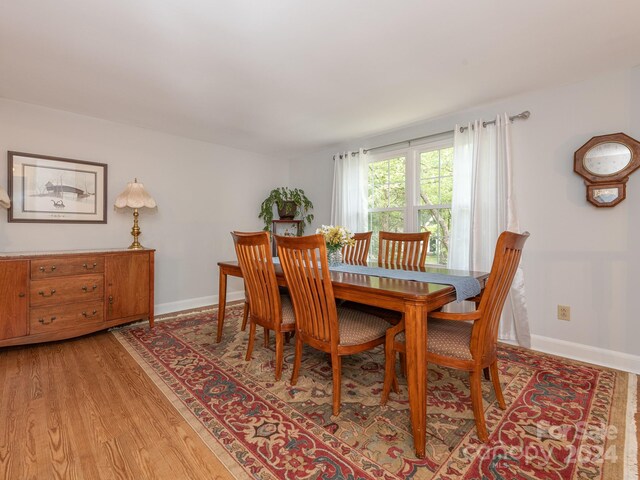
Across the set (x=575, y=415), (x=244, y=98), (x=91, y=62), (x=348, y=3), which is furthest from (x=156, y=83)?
(x=575, y=415)

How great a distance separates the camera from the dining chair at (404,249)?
2.61 m

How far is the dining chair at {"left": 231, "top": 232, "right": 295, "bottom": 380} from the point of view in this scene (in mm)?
2041

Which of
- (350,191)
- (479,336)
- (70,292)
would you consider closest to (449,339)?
(479,336)

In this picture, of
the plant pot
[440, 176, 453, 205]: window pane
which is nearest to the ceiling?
[440, 176, 453, 205]: window pane

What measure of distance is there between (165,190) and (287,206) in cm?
160

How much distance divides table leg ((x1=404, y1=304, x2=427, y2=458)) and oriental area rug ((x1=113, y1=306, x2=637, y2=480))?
0.11 meters

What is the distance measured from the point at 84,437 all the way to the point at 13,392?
86 centimetres

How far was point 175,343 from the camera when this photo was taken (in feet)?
9.18

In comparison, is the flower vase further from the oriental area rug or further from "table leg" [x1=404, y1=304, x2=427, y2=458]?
"table leg" [x1=404, y1=304, x2=427, y2=458]

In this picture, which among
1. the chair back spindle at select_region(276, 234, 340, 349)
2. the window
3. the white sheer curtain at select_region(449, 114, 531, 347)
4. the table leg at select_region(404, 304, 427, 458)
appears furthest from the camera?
the window

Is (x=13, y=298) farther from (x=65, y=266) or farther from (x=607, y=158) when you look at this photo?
(x=607, y=158)

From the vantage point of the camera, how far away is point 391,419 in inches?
65.6

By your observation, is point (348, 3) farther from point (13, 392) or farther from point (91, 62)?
point (13, 392)

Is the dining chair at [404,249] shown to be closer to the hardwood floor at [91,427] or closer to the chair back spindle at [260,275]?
the chair back spindle at [260,275]
